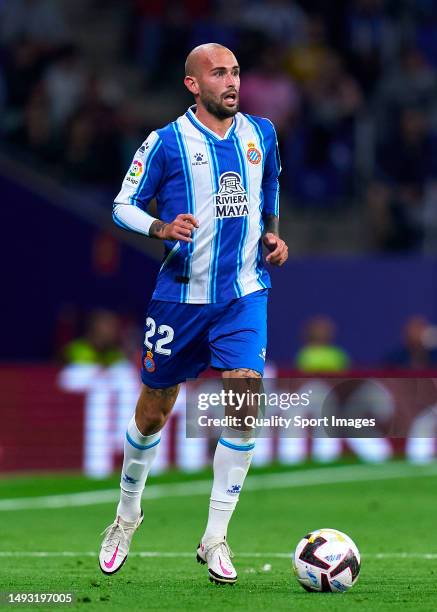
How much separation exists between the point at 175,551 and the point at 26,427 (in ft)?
20.9

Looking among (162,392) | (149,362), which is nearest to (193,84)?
(149,362)

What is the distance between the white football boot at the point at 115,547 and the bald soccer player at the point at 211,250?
46 cm

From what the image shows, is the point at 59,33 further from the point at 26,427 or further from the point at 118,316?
the point at 26,427

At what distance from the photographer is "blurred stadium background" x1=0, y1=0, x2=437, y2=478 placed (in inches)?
716

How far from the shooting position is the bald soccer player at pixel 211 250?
7688 millimetres

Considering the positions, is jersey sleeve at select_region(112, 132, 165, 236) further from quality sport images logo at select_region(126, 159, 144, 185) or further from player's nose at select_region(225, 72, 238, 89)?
player's nose at select_region(225, 72, 238, 89)

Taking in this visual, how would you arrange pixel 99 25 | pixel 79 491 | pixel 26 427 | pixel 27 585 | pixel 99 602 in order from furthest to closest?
pixel 99 25
pixel 26 427
pixel 79 491
pixel 27 585
pixel 99 602

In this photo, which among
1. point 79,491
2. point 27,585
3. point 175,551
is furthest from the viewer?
point 79,491

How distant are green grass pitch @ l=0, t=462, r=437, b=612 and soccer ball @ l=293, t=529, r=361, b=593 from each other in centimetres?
8

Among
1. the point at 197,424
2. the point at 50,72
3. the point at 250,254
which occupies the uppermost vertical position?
the point at 50,72

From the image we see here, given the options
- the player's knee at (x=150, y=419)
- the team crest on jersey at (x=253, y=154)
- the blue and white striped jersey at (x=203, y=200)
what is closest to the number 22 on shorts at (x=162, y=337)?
the blue and white striped jersey at (x=203, y=200)

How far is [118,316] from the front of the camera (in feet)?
60.6

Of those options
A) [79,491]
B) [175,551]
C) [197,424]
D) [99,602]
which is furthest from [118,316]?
[99,602]

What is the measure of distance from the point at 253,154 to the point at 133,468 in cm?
177
